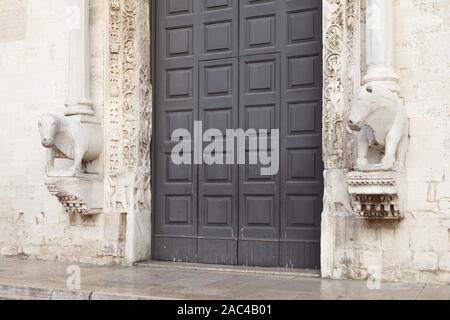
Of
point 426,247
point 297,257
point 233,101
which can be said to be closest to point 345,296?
point 426,247

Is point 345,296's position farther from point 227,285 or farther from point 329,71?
point 329,71

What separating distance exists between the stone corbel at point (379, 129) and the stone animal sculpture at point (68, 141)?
10.4ft

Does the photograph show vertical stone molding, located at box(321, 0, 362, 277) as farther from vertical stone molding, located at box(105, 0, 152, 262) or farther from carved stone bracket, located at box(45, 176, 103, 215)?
carved stone bracket, located at box(45, 176, 103, 215)

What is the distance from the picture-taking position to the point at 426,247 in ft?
19.1

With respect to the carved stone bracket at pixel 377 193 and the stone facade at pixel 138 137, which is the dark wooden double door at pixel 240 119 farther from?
the carved stone bracket at pixel 377 193

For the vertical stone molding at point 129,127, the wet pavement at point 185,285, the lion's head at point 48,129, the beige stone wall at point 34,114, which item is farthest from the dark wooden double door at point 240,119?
the lion's head at point 48,129

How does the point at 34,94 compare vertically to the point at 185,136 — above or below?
above

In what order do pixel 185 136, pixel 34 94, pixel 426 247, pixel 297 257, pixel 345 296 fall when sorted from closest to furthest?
pixel 345 296 → pixel 426 247 → pixel 297 257 → pixel 185 136 → pixel 34 94

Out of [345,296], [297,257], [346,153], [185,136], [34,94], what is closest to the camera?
[345,296]

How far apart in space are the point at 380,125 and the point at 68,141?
364 cm

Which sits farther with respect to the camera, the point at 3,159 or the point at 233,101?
the point at 3,159

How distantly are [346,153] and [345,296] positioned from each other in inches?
61.8

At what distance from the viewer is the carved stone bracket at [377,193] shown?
18.5ft

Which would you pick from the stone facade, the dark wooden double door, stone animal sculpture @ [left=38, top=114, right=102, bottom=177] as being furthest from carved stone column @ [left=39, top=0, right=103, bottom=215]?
the dark wooden double door
